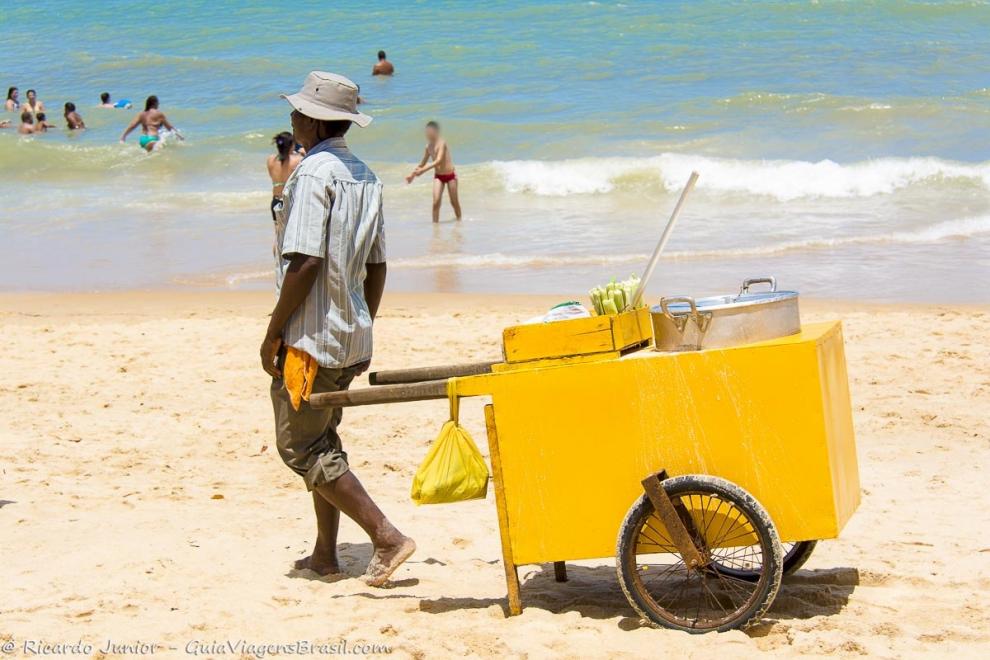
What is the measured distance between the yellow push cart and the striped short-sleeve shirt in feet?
0.86

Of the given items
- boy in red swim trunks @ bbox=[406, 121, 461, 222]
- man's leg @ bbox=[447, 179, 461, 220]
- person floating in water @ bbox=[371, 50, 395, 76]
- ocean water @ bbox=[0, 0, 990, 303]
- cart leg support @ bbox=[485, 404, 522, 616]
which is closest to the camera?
cart leg support @ bbox=[485, 404, 522, 616]

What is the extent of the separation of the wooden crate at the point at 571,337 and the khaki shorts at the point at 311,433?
0.64 m

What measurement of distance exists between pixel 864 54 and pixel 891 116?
5.76 m

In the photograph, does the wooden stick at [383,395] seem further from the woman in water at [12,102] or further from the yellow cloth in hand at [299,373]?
the woman in water at [12,102]

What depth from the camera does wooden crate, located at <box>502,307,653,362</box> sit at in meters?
3.29

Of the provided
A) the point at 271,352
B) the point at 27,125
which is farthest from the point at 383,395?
the point at 27,125

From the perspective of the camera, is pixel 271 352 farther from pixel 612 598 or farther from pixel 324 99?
pixel 612 598

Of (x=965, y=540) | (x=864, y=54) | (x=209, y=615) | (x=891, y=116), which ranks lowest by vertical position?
(x=965, y=540)

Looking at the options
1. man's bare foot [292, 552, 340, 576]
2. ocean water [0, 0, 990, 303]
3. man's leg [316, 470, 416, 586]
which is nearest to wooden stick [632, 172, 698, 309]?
man's leg [316, 470, 416, 586]

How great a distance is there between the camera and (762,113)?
18.2m

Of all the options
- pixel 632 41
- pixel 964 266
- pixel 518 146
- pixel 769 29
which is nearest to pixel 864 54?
pixel 769 29

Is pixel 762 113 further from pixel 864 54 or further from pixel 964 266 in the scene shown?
pixel 964 266

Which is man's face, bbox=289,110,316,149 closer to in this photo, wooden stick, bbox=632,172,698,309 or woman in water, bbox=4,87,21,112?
wooden stick, bbox=632,172,698,309

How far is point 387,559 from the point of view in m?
3.89
